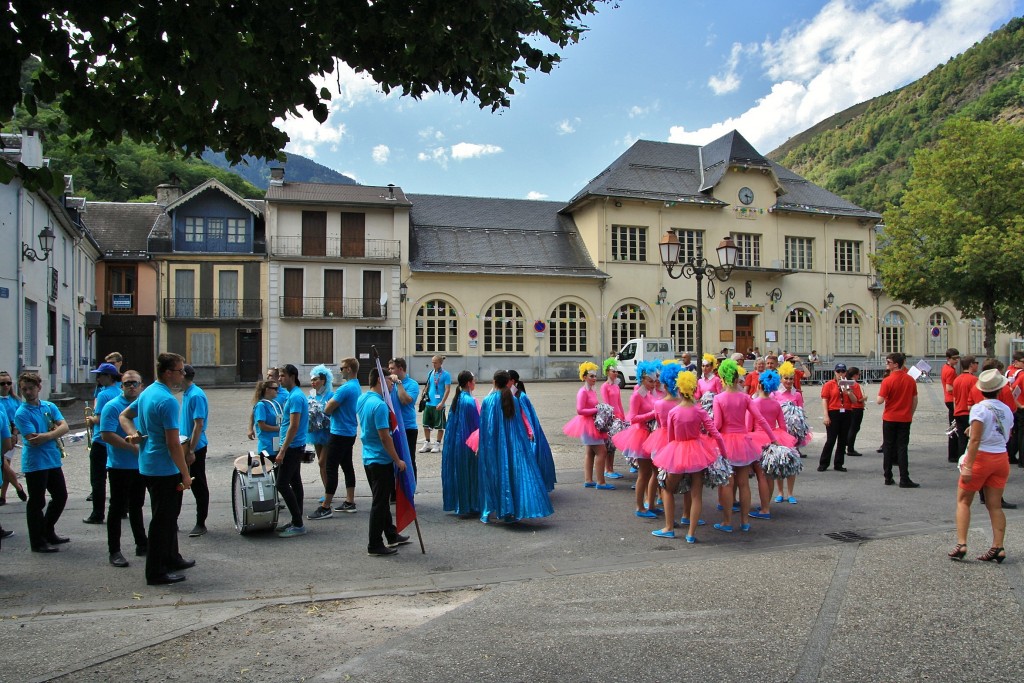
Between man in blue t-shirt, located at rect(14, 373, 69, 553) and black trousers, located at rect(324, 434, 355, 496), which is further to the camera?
black trousers, located at rect(324, 434, 355, 496)

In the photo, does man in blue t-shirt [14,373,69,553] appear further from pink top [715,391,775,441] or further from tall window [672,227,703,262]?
tall window [672,227,703,262]

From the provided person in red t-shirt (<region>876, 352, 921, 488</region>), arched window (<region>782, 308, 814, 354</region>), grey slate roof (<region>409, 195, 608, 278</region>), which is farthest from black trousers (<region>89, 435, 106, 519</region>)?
arched window (<region>782, 308, 814, 354</region>)

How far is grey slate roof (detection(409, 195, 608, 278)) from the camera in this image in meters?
36.3

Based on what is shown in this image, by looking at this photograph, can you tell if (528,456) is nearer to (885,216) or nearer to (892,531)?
(892,531)

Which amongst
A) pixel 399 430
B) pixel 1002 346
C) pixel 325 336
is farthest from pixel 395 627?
pixel 1002 346

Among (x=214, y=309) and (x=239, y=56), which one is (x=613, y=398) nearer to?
(x=239, y=56)

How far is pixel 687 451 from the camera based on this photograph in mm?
7113

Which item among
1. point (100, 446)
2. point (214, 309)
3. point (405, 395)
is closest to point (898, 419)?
point (405, 395)

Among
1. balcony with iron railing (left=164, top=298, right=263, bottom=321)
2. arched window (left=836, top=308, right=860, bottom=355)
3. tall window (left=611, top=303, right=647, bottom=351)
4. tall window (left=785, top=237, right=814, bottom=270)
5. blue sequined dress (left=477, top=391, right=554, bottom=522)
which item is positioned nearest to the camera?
blue sequined dress (left=477, top=391, right=554, bottom=522)

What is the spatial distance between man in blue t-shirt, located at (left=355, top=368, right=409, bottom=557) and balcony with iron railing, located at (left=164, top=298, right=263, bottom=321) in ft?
97.7

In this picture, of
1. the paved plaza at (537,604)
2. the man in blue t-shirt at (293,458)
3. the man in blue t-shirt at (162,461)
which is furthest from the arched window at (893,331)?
the man in blue t-shirt at (162,461)

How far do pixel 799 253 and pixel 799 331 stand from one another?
4.25m

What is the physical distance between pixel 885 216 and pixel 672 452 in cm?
2445

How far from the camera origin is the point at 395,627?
5.04 meters
